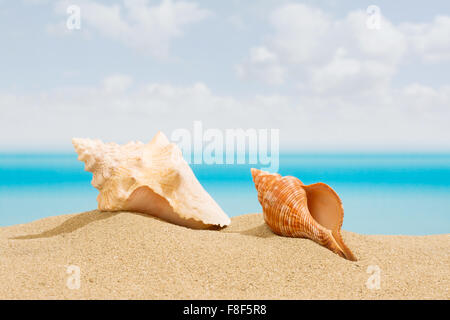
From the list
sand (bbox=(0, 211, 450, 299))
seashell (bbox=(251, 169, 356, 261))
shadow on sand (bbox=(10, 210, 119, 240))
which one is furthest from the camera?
shadow on sand (bbox=(10, 210, 119, 240))

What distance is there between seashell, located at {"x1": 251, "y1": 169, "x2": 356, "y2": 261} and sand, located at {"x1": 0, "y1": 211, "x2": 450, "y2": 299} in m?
0.12

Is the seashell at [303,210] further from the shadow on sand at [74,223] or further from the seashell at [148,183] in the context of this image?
the shadow on sand at [74,223]

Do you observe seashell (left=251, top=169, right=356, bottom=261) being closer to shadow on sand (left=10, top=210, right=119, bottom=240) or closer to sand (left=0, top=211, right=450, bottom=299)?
sand (left=0, top=211, right=450, bottom=299)

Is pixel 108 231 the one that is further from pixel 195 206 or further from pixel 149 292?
pixel 149 292

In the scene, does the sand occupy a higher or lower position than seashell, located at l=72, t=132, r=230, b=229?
lower

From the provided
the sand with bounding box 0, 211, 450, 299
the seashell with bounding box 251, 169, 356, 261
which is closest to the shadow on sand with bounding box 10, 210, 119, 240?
the sand with bounding box 0, 211, 450, 299

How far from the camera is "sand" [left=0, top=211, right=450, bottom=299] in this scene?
2740 millimetres

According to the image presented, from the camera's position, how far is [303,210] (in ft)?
12.6

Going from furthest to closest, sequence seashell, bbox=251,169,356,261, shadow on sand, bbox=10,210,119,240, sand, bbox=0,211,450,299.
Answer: shadow on sand, bbox=10,210,119,240 → seashell, bbox=251,169,356,261 → sand, bbox=0,211,450,299

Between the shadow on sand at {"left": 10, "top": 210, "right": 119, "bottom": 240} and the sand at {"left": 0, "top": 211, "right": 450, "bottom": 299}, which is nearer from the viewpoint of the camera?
the sand at {"left": 0, "top": 211, "right": 450, "bottom": 299}

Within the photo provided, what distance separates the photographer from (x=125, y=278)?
9.52ft

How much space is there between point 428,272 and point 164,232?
234 cm

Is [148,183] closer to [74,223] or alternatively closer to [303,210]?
[74,223]

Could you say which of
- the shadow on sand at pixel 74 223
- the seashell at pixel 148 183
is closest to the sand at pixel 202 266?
the shadow on sand at pixel 74 223
